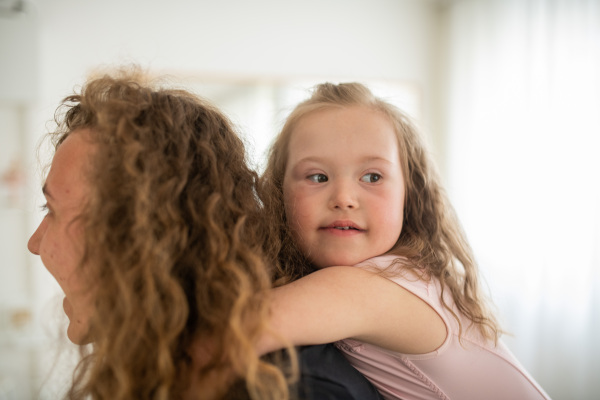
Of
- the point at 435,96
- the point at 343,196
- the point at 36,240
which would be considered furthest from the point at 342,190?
the point at 435,96

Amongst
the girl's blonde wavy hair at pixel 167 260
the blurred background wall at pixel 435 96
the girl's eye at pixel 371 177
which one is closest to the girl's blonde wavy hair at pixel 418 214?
the girl's eye at pixel 371 177

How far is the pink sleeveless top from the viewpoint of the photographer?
96cm

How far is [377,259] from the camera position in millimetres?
1040

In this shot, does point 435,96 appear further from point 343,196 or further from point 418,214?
point 343,196

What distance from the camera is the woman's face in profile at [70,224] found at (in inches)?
33.4

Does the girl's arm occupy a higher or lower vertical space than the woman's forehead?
lower

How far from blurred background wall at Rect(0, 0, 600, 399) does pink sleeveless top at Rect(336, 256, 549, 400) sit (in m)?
1.55

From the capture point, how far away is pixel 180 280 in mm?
755

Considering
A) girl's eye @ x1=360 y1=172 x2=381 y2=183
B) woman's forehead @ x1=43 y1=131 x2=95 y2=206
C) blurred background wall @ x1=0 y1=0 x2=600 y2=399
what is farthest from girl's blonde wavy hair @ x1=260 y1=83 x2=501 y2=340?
blurred background wall @ x1=0 y1=0 x2=600 y2=399

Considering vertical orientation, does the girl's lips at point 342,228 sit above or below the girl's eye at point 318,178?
below

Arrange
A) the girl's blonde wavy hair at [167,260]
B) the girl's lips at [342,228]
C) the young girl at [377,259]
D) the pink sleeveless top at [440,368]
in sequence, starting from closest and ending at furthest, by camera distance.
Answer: the girl's blonde wavy hair at [167,260] < the young girl at [377,259] < the pink sleeveless top at [440,368] < the girl's lips at [342,228]

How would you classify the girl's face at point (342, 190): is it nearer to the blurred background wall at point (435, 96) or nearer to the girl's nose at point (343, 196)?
the girl's nose at point (343, 196)

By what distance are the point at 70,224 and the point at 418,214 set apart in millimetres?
824

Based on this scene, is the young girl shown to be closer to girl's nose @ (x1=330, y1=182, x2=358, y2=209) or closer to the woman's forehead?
girl's nose @ (x1=330, y1=182, x2=358, y2=209)
